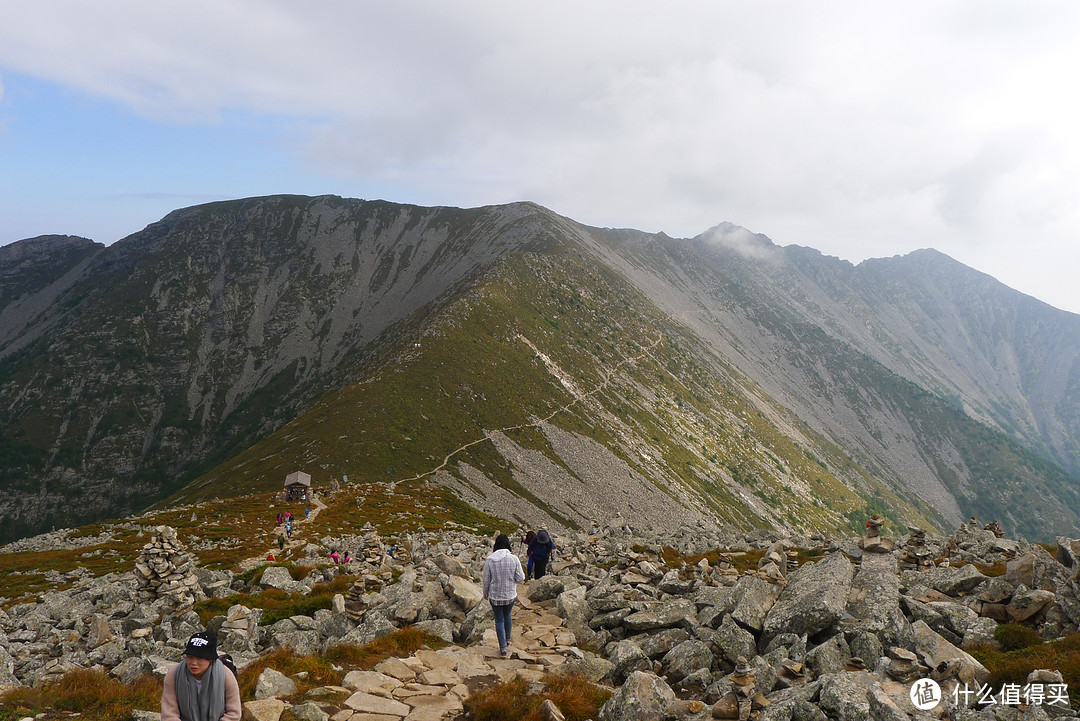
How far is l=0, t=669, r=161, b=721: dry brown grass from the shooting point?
11.9 meters

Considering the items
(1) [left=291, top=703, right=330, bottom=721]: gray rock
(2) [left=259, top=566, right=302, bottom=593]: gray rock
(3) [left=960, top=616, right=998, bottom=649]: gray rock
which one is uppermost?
(3) [left=960, top=616, right=998, bottom=649]: gray rock

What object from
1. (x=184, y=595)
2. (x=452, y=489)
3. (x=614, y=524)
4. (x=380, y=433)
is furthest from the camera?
(x=380, y=433)

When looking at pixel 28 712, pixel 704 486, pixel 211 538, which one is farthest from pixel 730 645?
pixel 704 486

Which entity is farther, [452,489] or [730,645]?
[452,489]

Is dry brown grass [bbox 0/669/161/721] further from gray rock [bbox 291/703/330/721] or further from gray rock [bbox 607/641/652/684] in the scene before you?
gray rock [bbox 607/641/652/684]

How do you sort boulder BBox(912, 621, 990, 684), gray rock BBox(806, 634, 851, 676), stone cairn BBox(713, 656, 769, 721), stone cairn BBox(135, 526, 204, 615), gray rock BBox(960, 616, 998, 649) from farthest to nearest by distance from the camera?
stone cairn BBox(135, 526, 204, 615), gray rock BBox(960, 616, 998, 649), gray rock BBox(806, 634, 851, 676), boulder BBox(912, 621, 990, 684), stone cairn BBox(713, 656, 769, 721)

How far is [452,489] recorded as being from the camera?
300 ft

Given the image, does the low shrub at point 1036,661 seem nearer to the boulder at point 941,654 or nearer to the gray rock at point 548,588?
the boulder at point 941,654

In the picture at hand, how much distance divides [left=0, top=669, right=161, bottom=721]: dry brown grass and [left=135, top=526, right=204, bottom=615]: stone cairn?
421 inches

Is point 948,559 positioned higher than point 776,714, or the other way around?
point 776,714

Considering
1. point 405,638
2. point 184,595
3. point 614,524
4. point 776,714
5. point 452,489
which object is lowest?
point 452,489

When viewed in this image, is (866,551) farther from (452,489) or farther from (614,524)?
(452,489)

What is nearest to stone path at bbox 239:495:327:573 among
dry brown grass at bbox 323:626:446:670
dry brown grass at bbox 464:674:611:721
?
dry brown grass at bbox 323:626:446:670

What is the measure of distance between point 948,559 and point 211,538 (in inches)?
2460
